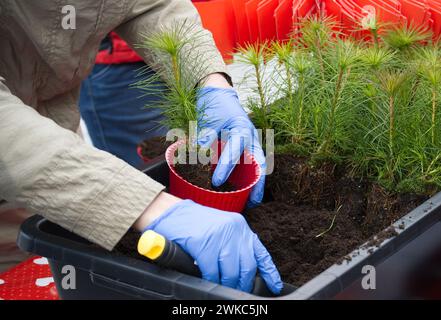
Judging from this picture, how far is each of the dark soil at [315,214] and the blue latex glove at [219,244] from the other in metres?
0.09

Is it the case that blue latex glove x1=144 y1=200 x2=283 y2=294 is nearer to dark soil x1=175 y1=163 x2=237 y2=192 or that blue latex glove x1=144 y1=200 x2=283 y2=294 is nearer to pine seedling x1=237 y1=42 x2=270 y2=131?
dark soil x1=175 y1=163 x2=237 y2=192

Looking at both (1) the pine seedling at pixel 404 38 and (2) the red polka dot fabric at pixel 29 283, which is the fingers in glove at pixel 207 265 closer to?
(2) the red polka dot fabric at pixel 29 283

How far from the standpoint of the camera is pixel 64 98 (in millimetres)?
1675

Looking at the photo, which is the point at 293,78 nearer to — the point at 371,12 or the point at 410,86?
the point at 410,86

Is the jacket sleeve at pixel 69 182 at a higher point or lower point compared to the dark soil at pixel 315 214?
higher

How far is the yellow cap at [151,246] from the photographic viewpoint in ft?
2.96

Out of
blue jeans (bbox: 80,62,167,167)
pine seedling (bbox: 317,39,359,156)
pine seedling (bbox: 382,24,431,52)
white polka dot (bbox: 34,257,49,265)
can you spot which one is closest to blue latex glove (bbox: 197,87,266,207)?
pine seedling (bbox: 317,39,359,156)

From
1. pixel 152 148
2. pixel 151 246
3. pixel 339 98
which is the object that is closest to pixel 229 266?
pixel 151 246

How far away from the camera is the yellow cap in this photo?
901 mm

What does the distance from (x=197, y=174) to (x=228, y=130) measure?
0.66 ft

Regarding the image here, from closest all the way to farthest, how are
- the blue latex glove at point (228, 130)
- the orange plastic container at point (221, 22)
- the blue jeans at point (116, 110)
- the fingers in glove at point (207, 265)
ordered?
1. the fingers in glove at point (207, 265)
2. the blue latex glove at point (228, 130)
3. the orange plastic container at point (221, 22)
4. the blue jeans at point (116, 110)

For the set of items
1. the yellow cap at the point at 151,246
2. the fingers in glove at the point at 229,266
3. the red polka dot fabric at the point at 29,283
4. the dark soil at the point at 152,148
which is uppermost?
the yellow cap at the point at 151,246

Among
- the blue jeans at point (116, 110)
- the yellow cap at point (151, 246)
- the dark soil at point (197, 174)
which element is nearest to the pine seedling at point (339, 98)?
the dark soil at point (197, 174)
